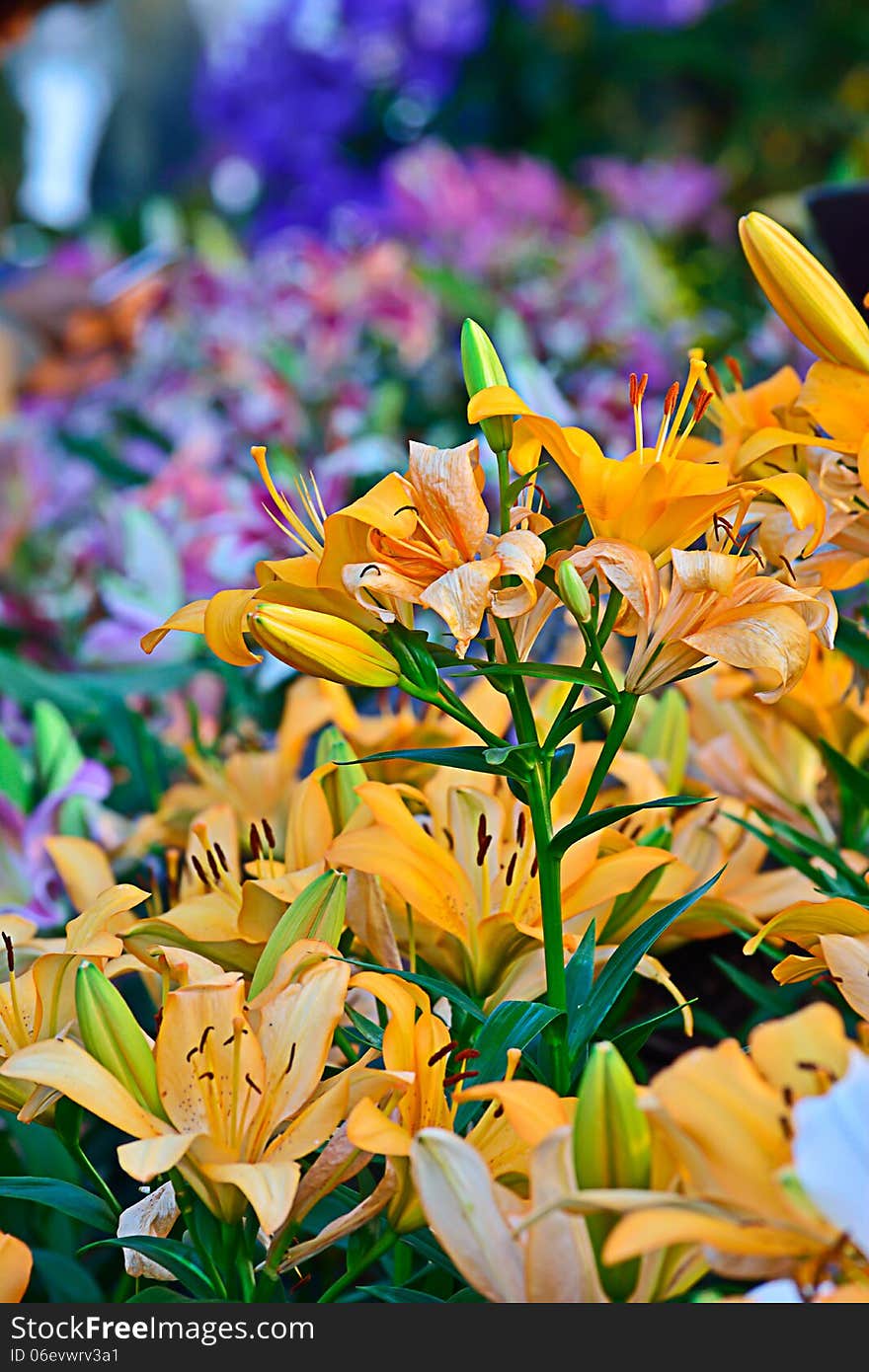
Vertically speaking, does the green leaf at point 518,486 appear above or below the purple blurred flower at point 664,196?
above

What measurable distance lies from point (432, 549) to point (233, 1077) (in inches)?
4.9

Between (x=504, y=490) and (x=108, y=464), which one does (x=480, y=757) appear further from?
(x=108, y=464)

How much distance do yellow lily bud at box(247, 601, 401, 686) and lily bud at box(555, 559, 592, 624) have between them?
0.04 meters

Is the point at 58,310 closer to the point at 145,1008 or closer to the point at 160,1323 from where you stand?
the point at 145,1008

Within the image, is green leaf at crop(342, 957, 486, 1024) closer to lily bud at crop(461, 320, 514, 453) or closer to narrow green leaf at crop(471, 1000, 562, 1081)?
narrow green leaf at crop(471, 1000, 562, 1081)

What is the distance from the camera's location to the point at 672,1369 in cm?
24

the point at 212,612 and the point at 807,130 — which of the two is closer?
the point at 212,612

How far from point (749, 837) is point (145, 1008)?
207 mm

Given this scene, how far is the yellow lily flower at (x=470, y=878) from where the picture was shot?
351 mm

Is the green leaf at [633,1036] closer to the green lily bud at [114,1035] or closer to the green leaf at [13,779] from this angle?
the green lily bud at [114,1035]

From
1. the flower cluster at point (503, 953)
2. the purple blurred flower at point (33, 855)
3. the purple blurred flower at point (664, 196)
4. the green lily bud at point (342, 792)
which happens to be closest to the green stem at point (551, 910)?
the flower cluster at point (503, 953)

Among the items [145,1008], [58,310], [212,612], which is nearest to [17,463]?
[58,310]

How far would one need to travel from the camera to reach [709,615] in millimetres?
315

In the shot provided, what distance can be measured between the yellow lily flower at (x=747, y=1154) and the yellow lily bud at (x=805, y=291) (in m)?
0.20
